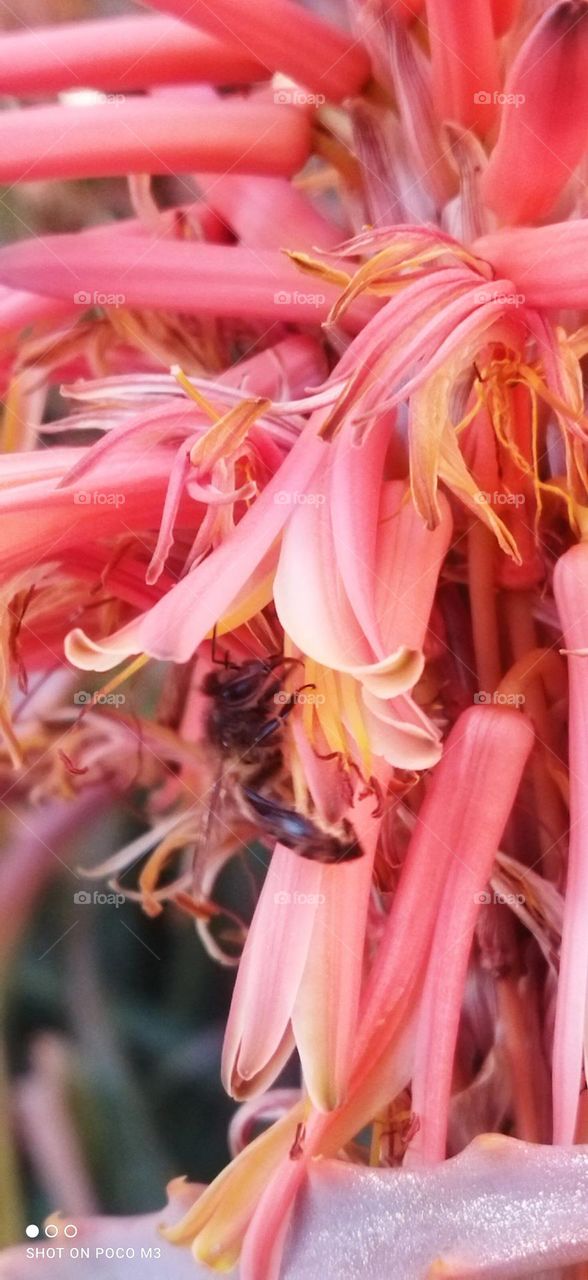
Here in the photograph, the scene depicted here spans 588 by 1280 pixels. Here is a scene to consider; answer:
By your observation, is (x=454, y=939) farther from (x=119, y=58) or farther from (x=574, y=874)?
(x=119, y=58)

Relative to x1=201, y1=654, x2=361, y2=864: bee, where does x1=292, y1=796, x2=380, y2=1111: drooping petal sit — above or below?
below

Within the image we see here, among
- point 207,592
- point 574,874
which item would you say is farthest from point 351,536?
point 574,874

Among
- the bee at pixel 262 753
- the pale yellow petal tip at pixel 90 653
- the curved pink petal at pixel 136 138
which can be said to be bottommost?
the bee at pixel 262 753

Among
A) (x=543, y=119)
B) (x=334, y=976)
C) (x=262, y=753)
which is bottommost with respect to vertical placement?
(x=334, y=976)

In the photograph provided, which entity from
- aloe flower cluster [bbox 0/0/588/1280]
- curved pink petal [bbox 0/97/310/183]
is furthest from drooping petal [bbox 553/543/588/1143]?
curved pink petal [bbox 0/97/310/183]

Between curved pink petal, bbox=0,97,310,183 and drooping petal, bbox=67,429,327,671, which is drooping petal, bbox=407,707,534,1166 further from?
curved pink petal, bbox=0,97,310,183

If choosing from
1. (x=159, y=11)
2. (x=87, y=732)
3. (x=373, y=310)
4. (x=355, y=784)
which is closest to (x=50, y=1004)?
(x=87, y=732)

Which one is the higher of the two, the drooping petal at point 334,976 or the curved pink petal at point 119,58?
the curved pink petal at point 119,58

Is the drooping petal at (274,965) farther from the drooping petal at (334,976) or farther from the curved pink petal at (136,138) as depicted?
the curved pink petal at (136,138)

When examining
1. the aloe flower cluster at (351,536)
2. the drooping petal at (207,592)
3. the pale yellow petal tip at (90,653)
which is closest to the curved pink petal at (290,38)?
the aloe flower cluster at (351,536)
